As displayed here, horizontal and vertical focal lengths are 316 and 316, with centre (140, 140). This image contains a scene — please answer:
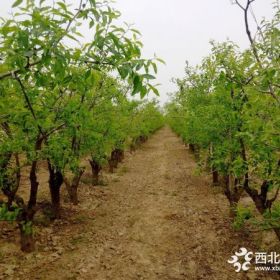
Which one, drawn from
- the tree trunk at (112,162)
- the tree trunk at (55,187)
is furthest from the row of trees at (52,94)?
the tree trunk at (112,162)

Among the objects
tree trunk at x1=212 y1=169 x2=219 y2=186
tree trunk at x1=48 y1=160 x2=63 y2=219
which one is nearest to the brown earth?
tree trunk at x1=48 y1=160 x2=63 y2=219

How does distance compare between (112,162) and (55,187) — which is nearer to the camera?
(55,187)

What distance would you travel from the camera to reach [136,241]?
1132cm

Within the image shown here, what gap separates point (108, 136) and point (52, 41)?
14.5m

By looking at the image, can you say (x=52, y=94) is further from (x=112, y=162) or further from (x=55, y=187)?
(x=112, y=162)

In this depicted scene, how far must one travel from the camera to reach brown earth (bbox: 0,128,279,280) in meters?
9.23

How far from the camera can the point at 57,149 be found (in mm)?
10102

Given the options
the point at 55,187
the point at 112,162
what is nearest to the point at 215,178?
the point at 112,162

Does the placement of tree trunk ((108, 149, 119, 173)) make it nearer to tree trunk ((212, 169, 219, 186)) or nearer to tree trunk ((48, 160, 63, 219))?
tree trunk ((212, 169, 219, 186))

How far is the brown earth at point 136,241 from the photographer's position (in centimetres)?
923

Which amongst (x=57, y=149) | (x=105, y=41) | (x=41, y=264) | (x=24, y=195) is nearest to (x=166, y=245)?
(x=41, y=264)

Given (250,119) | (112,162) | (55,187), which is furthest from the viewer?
(112,162)

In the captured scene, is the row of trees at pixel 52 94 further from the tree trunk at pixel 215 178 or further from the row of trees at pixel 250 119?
the tree trunk at pixel 215 178

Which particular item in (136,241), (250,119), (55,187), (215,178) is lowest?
(136,241)
